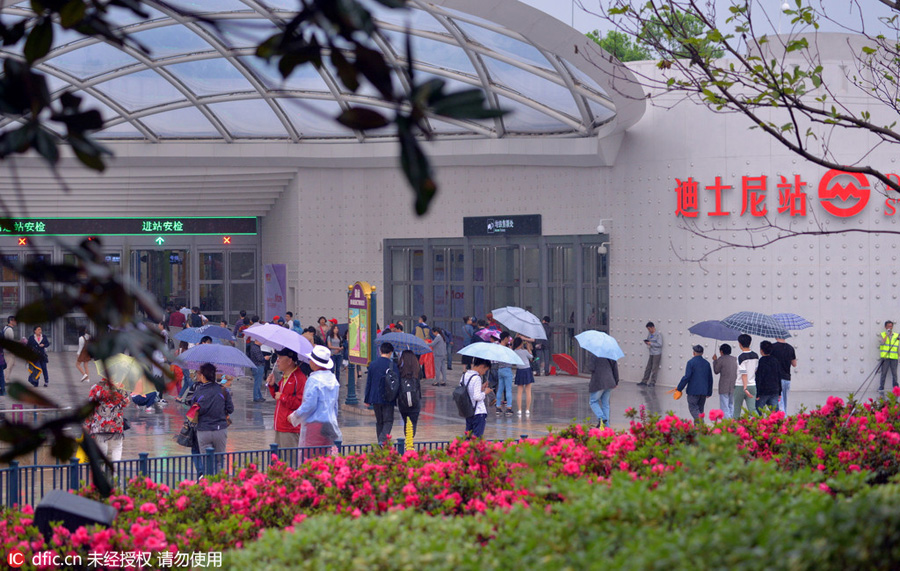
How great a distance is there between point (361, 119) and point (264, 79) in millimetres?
23417

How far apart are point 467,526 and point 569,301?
2163cm

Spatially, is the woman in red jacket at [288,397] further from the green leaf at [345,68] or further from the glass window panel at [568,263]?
the glass window panel at [568,263]

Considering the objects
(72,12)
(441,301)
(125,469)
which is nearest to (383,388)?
(125,469)

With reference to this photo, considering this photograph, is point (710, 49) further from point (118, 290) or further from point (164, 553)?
point (118, 290)

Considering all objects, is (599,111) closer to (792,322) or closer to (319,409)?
(792,322)

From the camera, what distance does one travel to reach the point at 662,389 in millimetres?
22781

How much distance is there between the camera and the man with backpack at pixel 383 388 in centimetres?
1347

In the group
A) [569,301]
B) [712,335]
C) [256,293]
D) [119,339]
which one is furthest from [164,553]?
[256,293]

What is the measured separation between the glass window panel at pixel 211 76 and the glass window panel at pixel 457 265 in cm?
745

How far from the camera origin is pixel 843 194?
70.8ft

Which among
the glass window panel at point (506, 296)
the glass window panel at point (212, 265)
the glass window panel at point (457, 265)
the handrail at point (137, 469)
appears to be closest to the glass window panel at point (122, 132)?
the glass window panel at point (212, 265)

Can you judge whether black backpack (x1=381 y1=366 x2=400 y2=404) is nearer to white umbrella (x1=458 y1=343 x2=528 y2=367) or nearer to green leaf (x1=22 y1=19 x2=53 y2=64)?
white umbrella (x1=458 y1=343 x2=528 y2=367)

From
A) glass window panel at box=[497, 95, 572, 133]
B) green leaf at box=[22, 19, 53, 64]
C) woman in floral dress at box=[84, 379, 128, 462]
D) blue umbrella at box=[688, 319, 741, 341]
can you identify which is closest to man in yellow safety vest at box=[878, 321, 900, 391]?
blue umbrella at box=[688, 319, 741, 341]

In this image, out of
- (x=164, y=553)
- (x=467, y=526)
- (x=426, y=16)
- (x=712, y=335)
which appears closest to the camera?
(x=467, y=526)
